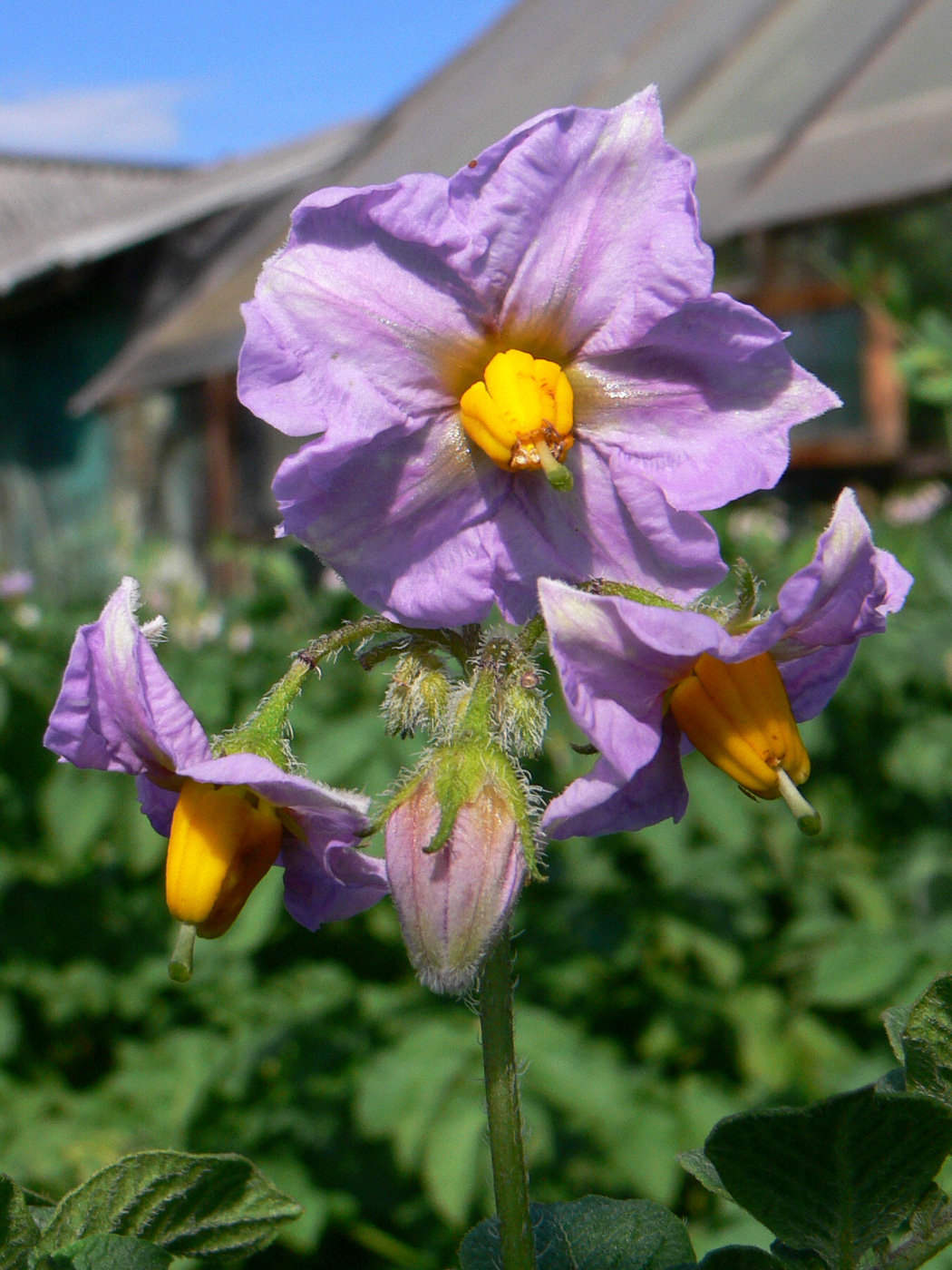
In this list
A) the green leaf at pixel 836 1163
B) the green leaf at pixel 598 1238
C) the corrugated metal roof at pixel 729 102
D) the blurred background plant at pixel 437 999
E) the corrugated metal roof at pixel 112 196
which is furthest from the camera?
the corrugated metal roof at pixel 112 196

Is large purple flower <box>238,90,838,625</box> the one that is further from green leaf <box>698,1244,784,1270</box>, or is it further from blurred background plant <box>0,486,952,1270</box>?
blurred background plant <box>0,486,952,1270</box>

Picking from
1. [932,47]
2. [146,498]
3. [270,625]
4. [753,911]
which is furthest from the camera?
[146,498]

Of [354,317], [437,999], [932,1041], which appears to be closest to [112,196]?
[437,999]

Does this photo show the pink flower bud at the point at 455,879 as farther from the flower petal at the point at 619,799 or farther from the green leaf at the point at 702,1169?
the green leaf at the point at 702,1169

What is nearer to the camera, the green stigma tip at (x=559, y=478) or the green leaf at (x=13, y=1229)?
the green leaf at (x=13, y=1229)

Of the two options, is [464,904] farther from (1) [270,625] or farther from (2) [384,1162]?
(1) [270,625]

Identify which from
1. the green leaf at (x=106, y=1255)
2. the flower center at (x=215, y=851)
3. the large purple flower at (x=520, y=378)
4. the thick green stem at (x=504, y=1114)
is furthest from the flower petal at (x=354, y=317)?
the green leaf at (x=106, y=1255)

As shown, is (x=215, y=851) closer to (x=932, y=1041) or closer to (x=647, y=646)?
(x=647, y=646)

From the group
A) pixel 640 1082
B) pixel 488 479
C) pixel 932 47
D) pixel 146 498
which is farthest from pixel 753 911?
pixel 146 498
